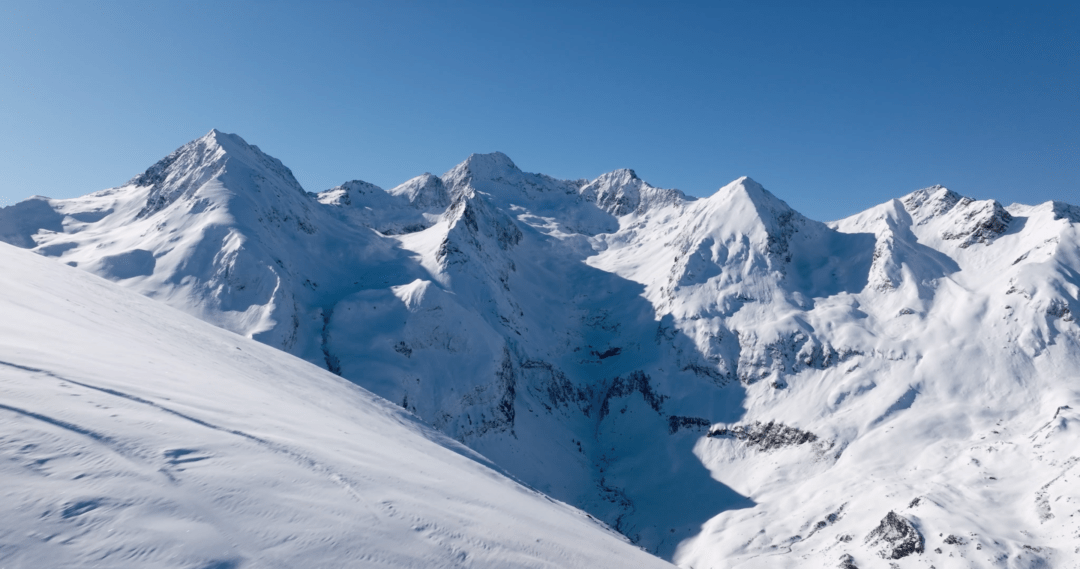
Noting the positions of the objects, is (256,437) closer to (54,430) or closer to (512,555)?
(54,430)

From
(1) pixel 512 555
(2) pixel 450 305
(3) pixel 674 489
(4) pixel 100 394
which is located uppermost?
(2) pixel 450 305

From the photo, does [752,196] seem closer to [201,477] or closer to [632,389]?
[632,389]

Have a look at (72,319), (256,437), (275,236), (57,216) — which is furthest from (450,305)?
(57,216)

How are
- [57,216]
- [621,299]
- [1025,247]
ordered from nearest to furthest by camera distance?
1. [1025,247]
2. [57,216]
3. [621,299]

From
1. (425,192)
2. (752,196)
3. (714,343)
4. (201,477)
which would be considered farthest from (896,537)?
(425,192)

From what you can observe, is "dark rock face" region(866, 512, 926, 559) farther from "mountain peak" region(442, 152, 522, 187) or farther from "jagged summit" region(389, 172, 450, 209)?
"mountain peak" region(442, 152, 522, 187)

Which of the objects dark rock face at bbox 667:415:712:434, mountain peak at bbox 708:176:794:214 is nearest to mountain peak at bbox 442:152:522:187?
mountain peak at bbox 708:176:794:214

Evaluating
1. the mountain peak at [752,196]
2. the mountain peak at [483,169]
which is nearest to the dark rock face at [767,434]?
the mountain peak at [752,196]
